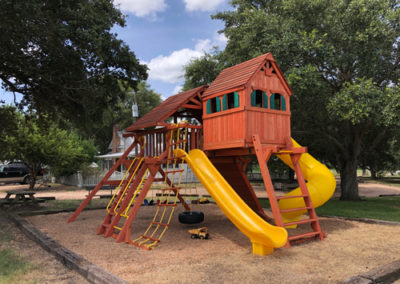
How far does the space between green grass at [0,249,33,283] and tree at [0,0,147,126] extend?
6384 mm

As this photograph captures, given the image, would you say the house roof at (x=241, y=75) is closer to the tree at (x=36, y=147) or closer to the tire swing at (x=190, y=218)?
the tire swing at (x=190, y=218)

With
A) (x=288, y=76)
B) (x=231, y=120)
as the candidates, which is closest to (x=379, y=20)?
(x=288, y=76)

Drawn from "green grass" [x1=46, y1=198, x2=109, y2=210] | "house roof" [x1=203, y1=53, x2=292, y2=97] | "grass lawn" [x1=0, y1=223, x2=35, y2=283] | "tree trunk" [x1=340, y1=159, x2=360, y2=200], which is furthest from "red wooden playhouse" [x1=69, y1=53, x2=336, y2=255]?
"tree trunk" [x1=340, y1=159, x2=360, y2=200]

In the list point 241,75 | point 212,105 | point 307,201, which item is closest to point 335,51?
point 241,75


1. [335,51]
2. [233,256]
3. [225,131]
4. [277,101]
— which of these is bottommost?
[233,256]

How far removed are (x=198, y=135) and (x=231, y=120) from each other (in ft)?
5.67

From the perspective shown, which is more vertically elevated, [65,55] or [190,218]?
[65,55]

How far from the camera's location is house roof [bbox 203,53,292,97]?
26.5 feet

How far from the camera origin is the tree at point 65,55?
1000 centimetres

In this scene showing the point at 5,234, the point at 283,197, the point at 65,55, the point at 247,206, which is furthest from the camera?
the point at 65,55

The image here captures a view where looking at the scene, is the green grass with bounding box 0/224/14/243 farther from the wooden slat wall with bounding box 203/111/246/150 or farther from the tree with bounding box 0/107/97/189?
the tree with bounding box 0/107/97/189

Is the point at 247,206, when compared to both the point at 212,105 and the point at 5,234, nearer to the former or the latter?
the point at 212,105

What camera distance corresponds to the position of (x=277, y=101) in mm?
9070

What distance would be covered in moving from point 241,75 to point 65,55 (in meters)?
6.82
